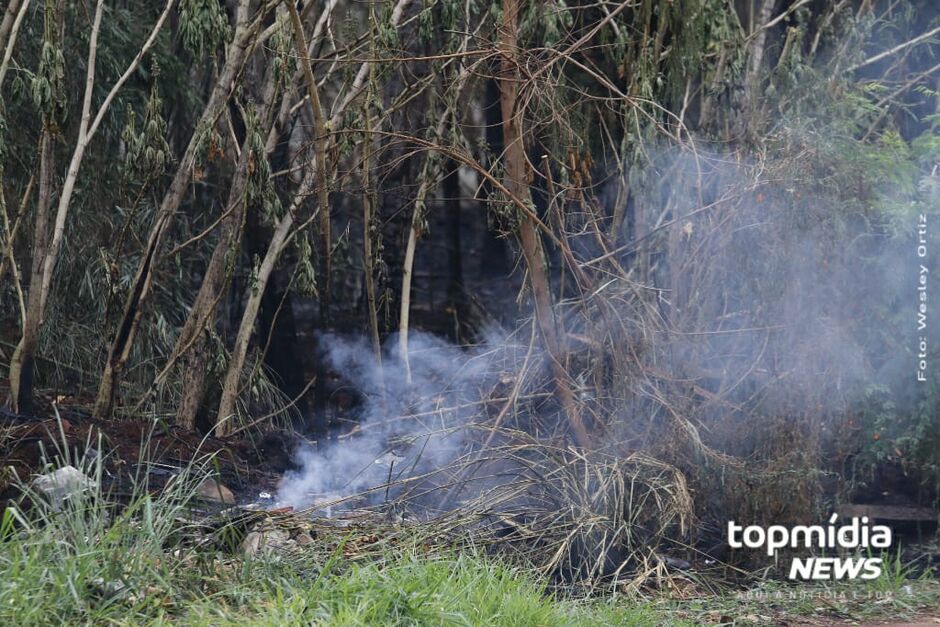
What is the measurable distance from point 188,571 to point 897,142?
465cm

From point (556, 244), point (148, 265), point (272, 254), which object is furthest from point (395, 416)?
point (148, 265)

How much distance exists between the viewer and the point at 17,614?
3205mm

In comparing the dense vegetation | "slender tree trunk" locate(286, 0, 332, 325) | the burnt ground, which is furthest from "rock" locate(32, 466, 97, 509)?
"slender tree trunk" locate(286, 0, 332, 325)

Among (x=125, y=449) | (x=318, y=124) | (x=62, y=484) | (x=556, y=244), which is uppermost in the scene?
(x=318, y=124)

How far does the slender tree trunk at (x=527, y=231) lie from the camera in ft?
18.1

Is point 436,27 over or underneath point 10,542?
over

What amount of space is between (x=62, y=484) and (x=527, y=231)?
9.01 ft

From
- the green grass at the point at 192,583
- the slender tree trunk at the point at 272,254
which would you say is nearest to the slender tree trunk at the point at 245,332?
the slender tree trunk at the point at 272,254

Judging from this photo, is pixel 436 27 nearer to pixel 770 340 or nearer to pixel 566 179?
pixel 566 179

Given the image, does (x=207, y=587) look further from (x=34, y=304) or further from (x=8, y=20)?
(x=8, y=20)

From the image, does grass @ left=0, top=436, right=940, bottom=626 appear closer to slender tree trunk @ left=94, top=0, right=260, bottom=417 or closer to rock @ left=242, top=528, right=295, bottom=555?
rock @ left=242, top=528, right=295, bottom=555

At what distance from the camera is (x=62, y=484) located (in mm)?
4250

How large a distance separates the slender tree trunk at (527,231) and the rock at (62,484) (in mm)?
2567

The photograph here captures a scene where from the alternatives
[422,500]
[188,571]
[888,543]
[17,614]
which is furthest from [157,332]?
[888,543]
